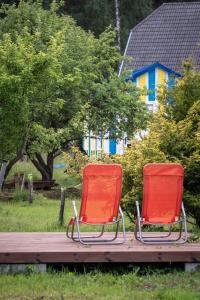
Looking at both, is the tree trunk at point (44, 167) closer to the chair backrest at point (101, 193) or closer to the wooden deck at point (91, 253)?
the chair backrest at point (101, 193)

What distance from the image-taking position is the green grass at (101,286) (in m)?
6.89

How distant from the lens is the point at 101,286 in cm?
741

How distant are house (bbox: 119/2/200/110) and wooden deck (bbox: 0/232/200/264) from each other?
27988 millimetres

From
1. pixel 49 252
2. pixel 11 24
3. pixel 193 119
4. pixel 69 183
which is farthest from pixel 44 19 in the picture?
pixel 49 252

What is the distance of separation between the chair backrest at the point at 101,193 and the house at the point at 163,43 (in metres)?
27.3

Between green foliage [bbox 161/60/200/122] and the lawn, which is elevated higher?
green foliage [bbox 161/60/200/122]

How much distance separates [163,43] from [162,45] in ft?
0.66

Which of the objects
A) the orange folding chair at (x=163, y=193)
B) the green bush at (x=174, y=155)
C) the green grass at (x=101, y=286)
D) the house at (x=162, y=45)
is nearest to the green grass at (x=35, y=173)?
the house at (x=162, y=45)

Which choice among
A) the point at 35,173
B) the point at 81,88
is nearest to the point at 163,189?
the point at 81,88

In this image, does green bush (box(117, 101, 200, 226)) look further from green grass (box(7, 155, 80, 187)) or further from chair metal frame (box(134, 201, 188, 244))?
green grass (box(7, 155, 80, 187))

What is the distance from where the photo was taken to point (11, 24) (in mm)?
26266

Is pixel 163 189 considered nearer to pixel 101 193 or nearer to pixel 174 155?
pixel 101 193

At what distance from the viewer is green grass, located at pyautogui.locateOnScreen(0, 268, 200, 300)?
6.89m

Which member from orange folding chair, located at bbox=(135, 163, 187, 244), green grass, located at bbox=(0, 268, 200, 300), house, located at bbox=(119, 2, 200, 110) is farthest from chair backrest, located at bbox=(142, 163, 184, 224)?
house, located at bbox=(119, 2, 200, 110)
